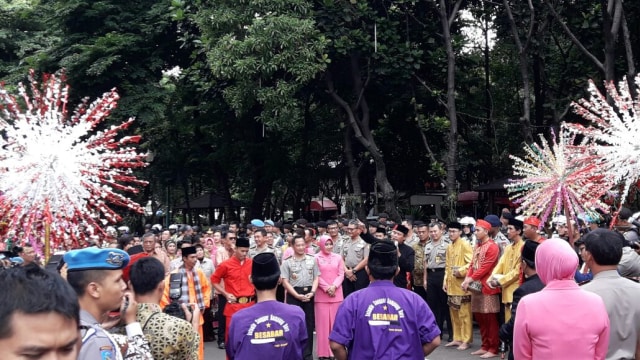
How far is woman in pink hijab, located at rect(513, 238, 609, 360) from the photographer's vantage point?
4363 mm

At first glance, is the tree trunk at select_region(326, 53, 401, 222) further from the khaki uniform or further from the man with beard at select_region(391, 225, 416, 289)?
the man with beard at select_region(391, 225, 416, 289)

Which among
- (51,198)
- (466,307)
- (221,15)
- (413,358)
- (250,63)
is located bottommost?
(466,307)

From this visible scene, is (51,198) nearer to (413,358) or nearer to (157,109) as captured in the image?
(413,358)

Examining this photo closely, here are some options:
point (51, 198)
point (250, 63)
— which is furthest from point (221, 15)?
point (51, 198)

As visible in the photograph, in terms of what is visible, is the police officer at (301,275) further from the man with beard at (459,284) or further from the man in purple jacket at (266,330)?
the man in purple jacket at (266,330)

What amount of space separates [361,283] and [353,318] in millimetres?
7421

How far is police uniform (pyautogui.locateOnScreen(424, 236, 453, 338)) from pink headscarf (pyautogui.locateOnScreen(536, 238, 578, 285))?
297 inches

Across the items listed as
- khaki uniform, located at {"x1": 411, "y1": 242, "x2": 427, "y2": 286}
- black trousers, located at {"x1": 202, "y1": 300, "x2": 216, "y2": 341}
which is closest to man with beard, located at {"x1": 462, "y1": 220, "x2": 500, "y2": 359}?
khaki uniform, located at {"x1": 411, "y1": 242, "x2": 427, "y2": 286}

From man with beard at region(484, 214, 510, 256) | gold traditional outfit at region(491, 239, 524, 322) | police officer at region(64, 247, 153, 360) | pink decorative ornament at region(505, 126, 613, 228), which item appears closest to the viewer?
police officer at region(64, 247, 153, 360)

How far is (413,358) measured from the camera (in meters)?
5.29

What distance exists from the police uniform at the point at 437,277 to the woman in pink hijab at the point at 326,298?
2.05m

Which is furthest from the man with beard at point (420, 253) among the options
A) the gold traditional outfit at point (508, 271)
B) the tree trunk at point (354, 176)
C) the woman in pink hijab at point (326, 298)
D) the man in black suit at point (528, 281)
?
the tree trunk at point (354, 176)

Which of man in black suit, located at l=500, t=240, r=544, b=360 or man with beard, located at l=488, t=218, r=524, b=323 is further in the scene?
man with beard, located at l=488, t=218, r=524, b=323

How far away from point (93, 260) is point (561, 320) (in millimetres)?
2914
